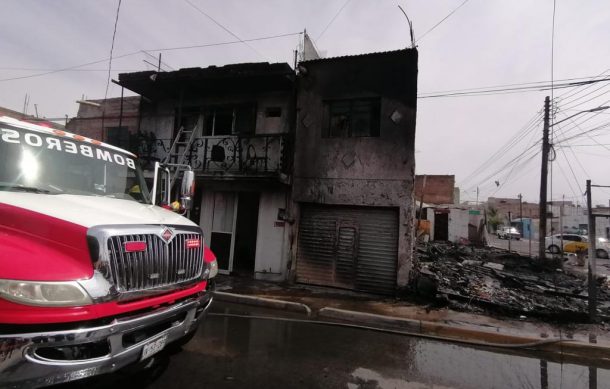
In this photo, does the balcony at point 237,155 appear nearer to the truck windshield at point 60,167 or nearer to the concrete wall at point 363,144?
the concrete wall at point 363,144

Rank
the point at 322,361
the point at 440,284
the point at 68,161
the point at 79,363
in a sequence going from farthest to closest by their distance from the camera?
the point at 440,284 → the point at 322,361 → the point at 68,161 → the point at 79,363

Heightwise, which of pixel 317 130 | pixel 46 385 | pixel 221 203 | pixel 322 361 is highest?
pixel 317 130

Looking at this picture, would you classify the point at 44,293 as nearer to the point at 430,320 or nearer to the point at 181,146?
the point at 430,320

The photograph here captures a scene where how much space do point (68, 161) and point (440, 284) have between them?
31.3ft

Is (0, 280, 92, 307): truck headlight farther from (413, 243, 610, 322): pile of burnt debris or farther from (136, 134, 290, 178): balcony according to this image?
(413, 243, 610, 322): pile of burnt debris

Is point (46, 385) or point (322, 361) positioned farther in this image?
point (322, 361)

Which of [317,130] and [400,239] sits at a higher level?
[317,130]

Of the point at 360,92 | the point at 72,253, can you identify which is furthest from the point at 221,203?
the point at 72,253

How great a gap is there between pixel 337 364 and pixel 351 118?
7247 mm

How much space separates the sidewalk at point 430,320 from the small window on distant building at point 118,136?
22.0 ft

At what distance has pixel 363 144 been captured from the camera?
32.6ft

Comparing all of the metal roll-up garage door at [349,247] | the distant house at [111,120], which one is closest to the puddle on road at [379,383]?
the metal roll-up garage door at [349,247]

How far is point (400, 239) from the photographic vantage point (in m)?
9.27

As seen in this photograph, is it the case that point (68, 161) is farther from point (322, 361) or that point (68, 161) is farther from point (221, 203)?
point (221, 203)
